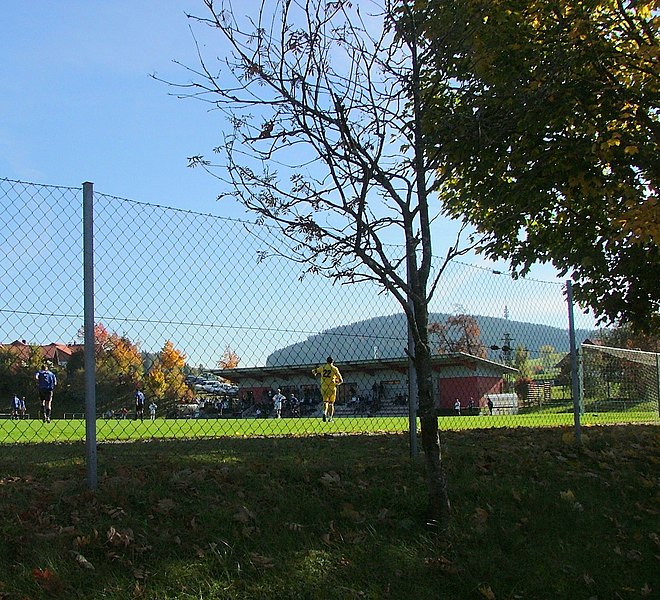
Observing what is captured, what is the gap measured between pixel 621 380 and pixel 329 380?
30.2ft

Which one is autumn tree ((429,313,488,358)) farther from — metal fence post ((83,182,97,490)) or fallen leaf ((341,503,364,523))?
metal fence post ((83,182,97,490))

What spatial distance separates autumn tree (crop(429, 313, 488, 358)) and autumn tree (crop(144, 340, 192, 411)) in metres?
2.73

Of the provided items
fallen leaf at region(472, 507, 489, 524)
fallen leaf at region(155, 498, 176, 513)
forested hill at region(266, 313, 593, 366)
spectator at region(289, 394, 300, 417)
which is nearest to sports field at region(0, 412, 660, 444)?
spectator at region(289, 394, 300, 417)

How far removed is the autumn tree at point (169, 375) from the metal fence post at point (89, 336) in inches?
39.3

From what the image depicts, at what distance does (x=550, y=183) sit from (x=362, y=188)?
13.5ft

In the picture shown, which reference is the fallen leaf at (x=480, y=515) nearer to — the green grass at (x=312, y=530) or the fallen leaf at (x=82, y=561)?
the green grass at (x=312, y=530)

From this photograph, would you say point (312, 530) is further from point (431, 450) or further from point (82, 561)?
point (82, 561)

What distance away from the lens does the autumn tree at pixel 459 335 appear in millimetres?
8414

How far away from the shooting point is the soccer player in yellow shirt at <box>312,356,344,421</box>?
393 inches

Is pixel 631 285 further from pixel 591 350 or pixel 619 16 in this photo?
pixel 591 350

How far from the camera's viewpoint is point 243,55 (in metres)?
4.33

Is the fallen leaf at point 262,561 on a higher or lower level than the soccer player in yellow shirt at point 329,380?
lower

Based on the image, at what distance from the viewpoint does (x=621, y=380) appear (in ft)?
56.9

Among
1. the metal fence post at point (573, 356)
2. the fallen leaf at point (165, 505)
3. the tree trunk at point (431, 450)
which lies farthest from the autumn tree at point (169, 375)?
the metal fence post at point (573, 356)
